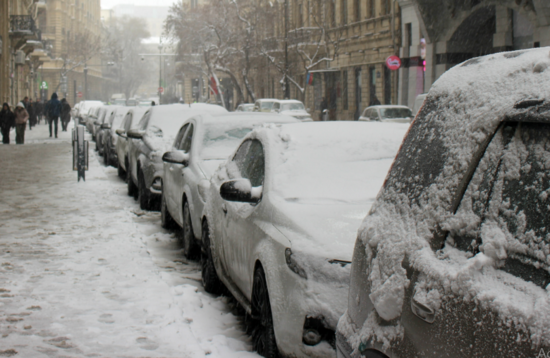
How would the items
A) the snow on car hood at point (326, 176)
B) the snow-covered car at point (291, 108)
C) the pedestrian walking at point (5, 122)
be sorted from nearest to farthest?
the snow on car hood at point (326, 176) < the pedestrian walking at point (5, 122) < the snow-covered car at point (291, 108)

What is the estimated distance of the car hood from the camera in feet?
13.2

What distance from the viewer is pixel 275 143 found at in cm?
538

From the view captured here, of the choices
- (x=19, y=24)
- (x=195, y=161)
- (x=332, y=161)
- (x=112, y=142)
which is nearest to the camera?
(x=332, y=161)

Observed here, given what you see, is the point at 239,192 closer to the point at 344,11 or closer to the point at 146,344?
the point at 146,344

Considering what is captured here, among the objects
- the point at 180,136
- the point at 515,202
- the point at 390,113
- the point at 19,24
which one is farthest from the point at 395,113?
the point at 19,24

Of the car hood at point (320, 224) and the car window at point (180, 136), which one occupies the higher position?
the car window at point (180, 136)

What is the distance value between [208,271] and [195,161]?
1.98m

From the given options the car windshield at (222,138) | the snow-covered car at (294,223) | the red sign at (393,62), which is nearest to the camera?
the snow-covered car at (294,223)

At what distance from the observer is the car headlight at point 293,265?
12.9ft

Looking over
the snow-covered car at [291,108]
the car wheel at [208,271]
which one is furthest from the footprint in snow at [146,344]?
the snow-covered car at [291,108]

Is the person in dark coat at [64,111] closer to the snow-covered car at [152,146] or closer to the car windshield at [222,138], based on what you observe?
the snow-covered car at [152,146]

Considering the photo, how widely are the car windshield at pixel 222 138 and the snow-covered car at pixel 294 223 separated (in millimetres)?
1921

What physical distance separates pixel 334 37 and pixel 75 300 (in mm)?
42579

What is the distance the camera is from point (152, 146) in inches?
432
